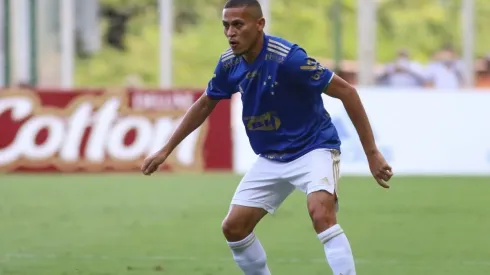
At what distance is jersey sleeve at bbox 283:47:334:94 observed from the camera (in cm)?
775

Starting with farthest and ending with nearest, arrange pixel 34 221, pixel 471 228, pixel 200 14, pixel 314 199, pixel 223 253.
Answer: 1. pixel 200 14
2. pixel 34 221
3. pixel 471 228
4. pixel 223 253
5. pixel 314 199

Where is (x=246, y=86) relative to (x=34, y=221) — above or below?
above

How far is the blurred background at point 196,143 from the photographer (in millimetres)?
11484

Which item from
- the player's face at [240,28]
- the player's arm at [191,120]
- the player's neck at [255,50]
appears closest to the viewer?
the player's face at [240,28]

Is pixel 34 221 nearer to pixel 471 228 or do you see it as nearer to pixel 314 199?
pixel 471 228

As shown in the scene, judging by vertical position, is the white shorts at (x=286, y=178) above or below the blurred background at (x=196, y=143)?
above

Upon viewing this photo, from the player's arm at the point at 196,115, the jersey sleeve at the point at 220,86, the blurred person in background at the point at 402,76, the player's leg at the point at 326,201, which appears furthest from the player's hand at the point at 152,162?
the blurred person in background at the point at 402,76

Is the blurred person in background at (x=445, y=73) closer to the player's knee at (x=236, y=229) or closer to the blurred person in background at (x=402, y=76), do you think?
the blurred person in background at (x=402, y=76)

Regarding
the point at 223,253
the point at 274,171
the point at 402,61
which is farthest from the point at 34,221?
the point at 402,61

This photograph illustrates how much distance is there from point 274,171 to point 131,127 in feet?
42.9

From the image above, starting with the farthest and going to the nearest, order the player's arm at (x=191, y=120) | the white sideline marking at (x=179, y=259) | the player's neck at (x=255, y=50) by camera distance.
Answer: the white sideline marking at (x=179, y=259) → the player's arm at (x=191, y=120) → the player's neck at (x=255, y=50)

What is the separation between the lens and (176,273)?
995 cm

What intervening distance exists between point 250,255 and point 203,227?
17.3ft

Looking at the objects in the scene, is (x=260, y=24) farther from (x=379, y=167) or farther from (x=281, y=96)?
(x=379, y=167)
